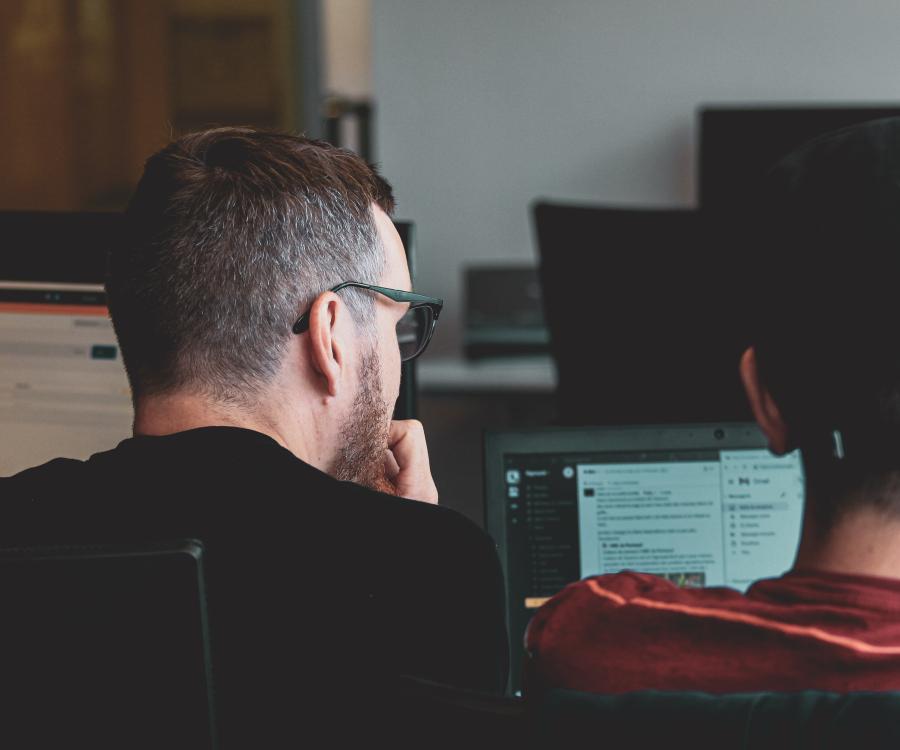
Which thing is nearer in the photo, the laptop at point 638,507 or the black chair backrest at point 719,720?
the black chair backrest at point 719,720

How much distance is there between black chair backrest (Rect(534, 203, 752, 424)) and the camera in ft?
5.59

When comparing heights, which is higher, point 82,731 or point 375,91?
point 375,91

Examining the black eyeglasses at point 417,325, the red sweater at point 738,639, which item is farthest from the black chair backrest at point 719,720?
the black eyeglasses at point 417,325

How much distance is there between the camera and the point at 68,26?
4.00 meters

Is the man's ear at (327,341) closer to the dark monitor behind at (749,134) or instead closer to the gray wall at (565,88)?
the dark monitor behind at (749,134)

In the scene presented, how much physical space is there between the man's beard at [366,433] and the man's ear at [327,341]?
1.4 inches

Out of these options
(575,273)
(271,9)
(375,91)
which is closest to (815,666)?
(575,273)

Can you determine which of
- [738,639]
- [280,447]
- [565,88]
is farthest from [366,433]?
[565,88]

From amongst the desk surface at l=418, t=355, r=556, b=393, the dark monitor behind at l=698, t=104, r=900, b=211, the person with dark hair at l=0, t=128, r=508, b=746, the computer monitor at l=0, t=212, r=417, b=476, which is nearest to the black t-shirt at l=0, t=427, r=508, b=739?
the person with dark hair at l=0, t=128, r=508, b=746

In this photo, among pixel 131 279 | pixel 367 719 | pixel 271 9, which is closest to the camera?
pixel 367 719

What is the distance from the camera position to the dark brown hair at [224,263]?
3.02 feet

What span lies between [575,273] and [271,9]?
324 cm

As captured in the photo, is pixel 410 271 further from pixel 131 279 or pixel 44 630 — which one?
pixel 44 630

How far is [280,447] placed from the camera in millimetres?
820
